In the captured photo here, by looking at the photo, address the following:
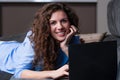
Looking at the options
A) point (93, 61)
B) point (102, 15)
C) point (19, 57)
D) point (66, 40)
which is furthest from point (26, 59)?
point (102, 15)

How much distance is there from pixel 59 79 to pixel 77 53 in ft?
0.85

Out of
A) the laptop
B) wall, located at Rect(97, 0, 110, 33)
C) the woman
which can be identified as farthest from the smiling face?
wall, located at Rect(97, 0, 110, 33)

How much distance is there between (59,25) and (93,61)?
0.41 meters

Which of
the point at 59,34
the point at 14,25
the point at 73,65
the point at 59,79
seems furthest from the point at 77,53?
the point at 14,25

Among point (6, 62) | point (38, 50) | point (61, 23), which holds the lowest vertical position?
point (6, 62)

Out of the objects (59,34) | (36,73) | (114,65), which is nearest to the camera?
(114,65)

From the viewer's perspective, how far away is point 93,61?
44.3 inches

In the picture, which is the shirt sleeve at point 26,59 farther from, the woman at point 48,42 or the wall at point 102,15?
the wall at point 102,15

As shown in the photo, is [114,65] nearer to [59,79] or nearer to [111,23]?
[59,79]

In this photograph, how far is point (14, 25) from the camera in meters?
3.51

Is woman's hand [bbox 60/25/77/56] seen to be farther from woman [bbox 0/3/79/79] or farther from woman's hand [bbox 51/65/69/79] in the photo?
woman's hand [bbox 51/65/69/79]

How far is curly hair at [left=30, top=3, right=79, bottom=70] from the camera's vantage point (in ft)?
4.87

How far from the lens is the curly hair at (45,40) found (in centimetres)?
148

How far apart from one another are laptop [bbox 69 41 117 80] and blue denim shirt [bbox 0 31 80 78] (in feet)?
1.28
